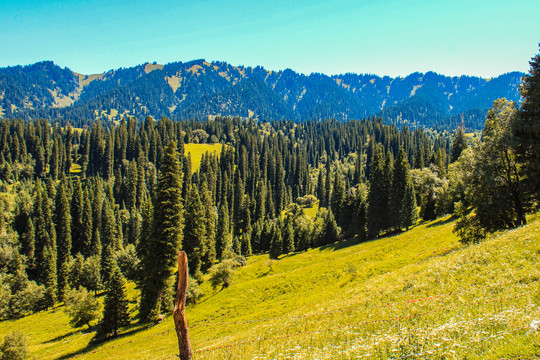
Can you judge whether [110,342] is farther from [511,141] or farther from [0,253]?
[0,253]

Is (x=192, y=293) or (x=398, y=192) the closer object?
(x=192, y=293)

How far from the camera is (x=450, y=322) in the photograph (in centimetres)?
1227

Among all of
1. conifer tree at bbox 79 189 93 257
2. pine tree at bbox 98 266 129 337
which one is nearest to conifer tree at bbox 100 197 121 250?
conifer tree at bbox 79 189 93 257

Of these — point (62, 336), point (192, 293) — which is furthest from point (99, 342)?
point (62, 336)

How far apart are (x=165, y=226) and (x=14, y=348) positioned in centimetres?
2052

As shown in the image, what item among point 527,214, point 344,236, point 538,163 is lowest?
point 344,236

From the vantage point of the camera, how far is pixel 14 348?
108ft

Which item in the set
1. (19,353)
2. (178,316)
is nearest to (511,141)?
(178,316)

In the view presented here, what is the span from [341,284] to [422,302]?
1743cm

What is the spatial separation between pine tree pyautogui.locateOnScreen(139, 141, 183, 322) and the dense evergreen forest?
0.14 metres

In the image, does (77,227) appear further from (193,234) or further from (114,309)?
(114,309)

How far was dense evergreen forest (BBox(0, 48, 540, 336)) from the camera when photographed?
29188mm

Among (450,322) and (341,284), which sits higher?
(450,322)

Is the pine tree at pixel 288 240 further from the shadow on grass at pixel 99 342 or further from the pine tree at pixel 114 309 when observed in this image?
the pine tree at pixel 114 309
